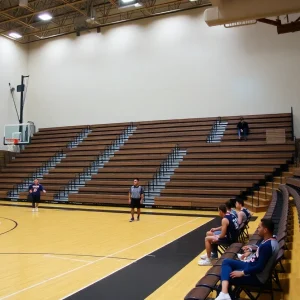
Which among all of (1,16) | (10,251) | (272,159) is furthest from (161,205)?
(1,16)

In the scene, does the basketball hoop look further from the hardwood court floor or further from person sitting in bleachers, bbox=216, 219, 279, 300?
person sitting in bleachers, bbox=216, 219, 279, 300

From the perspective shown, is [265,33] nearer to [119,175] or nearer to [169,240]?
[119,175]

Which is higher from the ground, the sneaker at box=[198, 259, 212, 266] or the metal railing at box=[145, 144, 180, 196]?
the metal railing at box=[145, 144, 180, 196]

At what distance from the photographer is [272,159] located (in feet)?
54.2

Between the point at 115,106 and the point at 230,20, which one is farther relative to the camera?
the point at 115,106

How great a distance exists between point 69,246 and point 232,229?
143 inches

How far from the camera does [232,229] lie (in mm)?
6402

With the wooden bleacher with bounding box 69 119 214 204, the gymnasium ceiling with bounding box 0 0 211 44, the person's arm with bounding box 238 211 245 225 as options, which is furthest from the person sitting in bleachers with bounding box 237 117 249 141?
the person's arm with bounding box 238 211 245 225

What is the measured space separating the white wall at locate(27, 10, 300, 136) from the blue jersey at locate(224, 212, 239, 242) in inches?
533

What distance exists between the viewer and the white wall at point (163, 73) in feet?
63.6

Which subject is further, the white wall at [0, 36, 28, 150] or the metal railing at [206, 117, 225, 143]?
the white wall at [0, 36, 28, 150]

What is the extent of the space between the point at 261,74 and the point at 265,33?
7.03ft

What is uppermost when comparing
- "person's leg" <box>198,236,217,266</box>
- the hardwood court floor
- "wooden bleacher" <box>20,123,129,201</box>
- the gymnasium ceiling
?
the gymnasium ceiling

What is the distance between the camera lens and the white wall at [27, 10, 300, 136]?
63.6 ft
